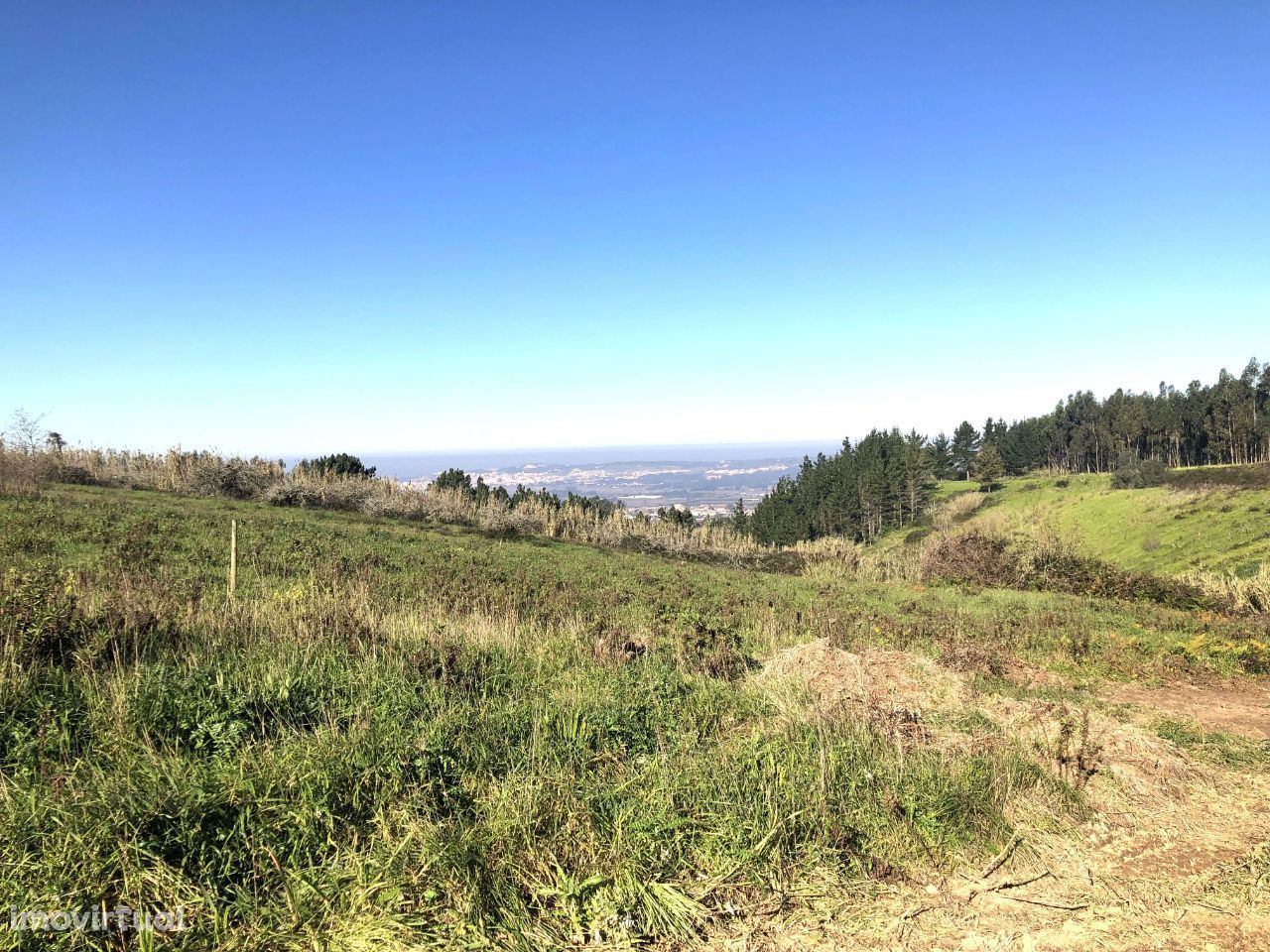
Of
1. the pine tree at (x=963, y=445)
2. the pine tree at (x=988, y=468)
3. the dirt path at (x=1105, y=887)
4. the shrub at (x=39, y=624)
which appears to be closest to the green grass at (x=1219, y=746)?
the dirt path at (x=1105, y=887)

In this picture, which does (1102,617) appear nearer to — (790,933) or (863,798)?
(863,798)

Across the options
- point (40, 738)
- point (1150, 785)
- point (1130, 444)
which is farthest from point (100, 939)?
point (1130, 444)

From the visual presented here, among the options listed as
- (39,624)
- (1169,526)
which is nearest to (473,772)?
(39,624)

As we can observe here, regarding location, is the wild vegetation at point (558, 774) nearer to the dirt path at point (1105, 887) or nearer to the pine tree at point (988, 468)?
the dirt path at point (1105, 887)

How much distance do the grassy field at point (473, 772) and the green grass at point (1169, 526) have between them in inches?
1285

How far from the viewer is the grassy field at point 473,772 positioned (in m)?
3.18

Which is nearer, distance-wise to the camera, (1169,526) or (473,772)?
(473,772)

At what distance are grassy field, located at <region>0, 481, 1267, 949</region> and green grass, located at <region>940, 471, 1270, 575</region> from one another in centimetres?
3265

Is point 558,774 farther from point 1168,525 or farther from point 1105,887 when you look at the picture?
point 1168,525

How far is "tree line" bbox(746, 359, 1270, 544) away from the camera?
79438mm

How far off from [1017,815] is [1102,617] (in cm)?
1564

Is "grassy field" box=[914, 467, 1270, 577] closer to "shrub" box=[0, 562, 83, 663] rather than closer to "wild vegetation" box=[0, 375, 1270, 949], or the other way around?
"wild vegetation" box=[0, 375, 1270, 949]

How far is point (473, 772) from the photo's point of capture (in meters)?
4.25

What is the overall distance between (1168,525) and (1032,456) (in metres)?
66.5
